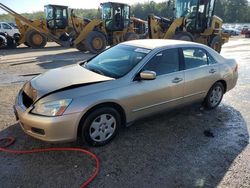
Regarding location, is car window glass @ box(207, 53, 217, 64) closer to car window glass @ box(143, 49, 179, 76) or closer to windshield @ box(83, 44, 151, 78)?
car window glass @ box(143, 49, 179, 76)

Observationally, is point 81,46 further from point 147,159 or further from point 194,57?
point 147,159

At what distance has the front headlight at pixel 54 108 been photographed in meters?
3.44

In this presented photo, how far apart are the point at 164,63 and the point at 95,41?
439 inches

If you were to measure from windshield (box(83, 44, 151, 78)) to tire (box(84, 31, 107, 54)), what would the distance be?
10.1 m

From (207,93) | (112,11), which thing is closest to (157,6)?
(112,11)

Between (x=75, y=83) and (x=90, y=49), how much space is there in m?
11.5

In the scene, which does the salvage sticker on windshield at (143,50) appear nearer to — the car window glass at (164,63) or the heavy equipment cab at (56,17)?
the car window glass at (164,63)

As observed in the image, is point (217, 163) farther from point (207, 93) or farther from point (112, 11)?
point (112, 11)

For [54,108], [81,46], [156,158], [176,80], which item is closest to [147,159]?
[156,158]

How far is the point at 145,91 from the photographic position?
4.15 meters

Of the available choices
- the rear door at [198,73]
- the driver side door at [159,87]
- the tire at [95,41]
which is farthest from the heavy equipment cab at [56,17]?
the driver side door at [159,87]

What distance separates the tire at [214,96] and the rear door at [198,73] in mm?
182

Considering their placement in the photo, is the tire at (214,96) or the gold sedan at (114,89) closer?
the gold sedan at (114,89)

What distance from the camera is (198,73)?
4930 mm
